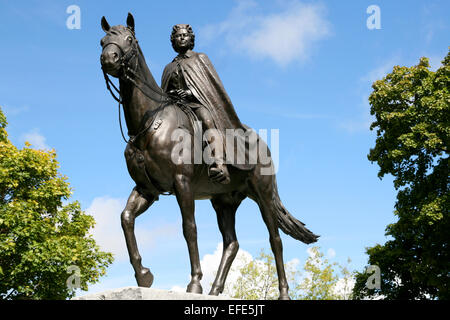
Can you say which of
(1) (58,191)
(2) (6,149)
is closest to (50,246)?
(1) (58,191)

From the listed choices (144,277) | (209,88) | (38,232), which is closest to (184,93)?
(209,88)

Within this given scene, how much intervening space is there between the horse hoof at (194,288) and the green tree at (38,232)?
638 inches

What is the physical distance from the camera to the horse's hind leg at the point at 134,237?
811 cm

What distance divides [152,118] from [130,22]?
57.7 inches

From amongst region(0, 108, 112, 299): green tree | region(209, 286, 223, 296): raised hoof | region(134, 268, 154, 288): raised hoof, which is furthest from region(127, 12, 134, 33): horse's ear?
region(0, 108, 112, 299): green tree

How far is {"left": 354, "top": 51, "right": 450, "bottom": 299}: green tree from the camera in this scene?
23219 mm

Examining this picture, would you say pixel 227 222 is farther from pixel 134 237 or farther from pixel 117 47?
pixel 117 47

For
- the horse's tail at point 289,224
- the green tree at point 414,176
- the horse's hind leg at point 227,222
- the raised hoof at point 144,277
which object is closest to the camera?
the raised hoof at point 144,277

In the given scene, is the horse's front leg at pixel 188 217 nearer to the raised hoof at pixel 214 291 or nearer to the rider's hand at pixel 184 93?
the raised hoof at pixel 214 291

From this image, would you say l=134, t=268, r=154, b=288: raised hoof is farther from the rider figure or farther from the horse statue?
the rider figure

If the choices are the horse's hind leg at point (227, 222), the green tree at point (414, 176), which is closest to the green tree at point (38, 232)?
the green tree at point (414, 176)

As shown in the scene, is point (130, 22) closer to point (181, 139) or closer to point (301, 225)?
point (181, 139)

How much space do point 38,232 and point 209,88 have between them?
17.2 m

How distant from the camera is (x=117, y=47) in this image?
8016mm
